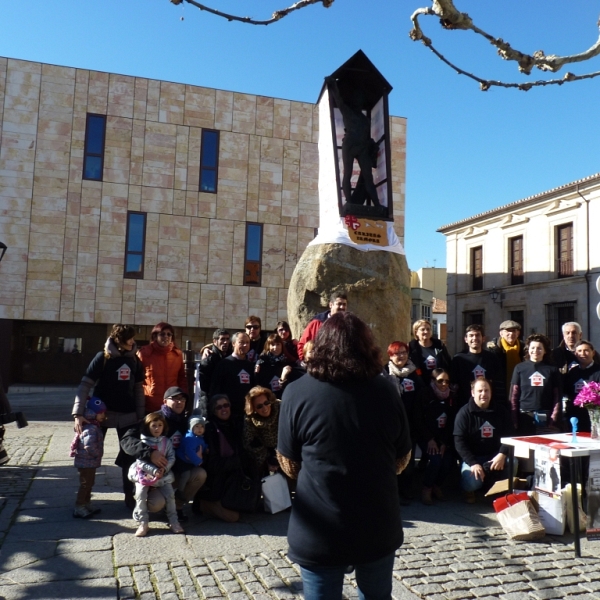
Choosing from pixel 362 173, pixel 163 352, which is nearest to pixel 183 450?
pixel 163 352

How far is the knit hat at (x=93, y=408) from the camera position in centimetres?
536

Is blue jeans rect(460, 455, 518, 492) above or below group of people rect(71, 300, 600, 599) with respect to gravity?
below

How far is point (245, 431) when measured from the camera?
18.3 feet

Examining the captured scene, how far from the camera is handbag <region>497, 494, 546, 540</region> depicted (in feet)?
15.4

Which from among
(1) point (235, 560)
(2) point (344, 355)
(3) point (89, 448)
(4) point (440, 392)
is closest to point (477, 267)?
(4) point (440, 392)

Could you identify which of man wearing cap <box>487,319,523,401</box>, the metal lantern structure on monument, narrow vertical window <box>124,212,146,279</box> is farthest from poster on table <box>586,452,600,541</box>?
narrow vertical window <box>124,212,146,279</box>

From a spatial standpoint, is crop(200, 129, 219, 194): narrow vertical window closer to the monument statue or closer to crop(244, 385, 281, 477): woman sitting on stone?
the monument statue

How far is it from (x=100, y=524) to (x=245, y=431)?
145 centimetres

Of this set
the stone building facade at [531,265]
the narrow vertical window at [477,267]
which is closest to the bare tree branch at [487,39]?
A: the stone building facade at [531,265]

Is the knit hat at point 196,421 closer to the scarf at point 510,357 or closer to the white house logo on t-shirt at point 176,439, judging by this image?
the white house logo on t-shirt at point 176,439

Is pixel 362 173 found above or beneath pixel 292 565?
above

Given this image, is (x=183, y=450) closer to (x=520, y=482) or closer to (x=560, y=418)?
(x=520, y=482)

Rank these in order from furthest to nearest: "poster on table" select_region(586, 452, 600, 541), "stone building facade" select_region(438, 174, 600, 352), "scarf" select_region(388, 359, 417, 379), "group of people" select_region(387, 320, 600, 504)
Result: "stone building facade" select_region(438, 174, 600, 352), "scarf" select_region(388, 359, 417, 379), "group of people" select_region(387, 320, 600, 504), "poster on table" select_region(586, 452, 600, 541)

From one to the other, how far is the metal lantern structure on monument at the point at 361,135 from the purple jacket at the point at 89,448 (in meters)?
4.69
